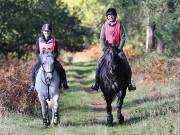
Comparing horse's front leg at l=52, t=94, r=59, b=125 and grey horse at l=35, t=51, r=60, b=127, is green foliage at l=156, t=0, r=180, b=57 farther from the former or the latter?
horse's front leg at l=52, t=94, r=59, b=125

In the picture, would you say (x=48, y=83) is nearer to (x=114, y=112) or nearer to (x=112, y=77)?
(x=112, y=77)

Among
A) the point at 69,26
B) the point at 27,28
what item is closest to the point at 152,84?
the point at 27,28

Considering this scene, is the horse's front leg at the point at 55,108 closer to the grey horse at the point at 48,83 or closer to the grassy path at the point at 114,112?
the grey horse at the point at 48,83

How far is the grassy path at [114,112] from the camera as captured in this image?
13898 mm

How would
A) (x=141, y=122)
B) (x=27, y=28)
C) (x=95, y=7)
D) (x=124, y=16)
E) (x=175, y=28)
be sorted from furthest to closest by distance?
1. (x=95, y=7)
2. (x=124, y=16)
3. (x=27, y=28)
4. (x=175, y=28)
5. (x=141, y=122)

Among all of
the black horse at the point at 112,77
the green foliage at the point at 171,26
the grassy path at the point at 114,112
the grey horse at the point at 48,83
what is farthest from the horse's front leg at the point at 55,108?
the green foliage at the point at 171,26

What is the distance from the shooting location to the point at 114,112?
20094 millimetres

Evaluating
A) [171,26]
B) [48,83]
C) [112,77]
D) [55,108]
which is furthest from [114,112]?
[171,26]

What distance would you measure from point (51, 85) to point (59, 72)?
0.48 m

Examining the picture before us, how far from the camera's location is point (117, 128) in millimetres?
15383

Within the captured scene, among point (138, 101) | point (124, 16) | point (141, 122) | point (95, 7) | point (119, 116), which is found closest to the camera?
point (141, 122)

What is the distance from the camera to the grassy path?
1390 cm

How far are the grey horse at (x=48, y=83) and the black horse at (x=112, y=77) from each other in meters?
1.40

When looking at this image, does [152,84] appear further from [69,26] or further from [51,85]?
[69,26]
